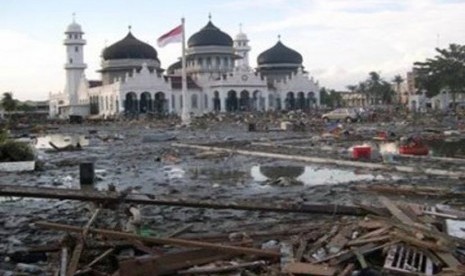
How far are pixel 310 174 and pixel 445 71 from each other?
6776 cm

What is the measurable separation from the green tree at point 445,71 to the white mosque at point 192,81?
2404 centimetres

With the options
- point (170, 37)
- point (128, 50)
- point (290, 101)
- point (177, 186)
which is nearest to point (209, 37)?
point (128, 50)

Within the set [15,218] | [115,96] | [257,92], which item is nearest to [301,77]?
[257,92]

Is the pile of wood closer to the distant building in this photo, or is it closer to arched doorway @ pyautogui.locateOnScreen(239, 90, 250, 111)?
arched doorway @ pyautogui.locateOnScreen(239, 90, 250, 111)

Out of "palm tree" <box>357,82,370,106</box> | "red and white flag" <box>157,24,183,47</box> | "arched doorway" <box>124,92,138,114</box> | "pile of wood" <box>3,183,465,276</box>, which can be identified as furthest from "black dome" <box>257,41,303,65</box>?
"pile of wood" <box>3,183,465,276</box>

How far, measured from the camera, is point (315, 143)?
3203 cm

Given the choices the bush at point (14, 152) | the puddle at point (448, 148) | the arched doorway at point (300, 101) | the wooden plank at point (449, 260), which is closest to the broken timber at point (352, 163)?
the puddle at point (448, 148)

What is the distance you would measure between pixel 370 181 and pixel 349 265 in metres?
9.68

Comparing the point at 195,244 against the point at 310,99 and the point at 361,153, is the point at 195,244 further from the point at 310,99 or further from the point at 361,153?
the point at 310,99

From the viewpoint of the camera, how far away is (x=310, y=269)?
7.31 metres

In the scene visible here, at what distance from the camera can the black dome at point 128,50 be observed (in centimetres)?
9944

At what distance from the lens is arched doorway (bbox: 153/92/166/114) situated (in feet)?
311

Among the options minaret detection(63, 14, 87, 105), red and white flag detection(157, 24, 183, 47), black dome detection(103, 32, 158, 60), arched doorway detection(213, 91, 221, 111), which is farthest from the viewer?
minaret detection(63, 14, 87, 105)

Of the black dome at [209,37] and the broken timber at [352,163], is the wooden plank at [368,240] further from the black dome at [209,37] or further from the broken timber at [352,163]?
the black dome at [209,37]
